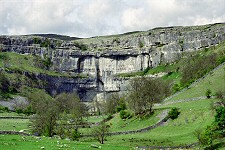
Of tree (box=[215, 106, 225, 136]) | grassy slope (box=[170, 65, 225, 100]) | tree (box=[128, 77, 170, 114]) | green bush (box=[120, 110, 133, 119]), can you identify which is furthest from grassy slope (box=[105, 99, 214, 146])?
green bush (box=[120, 110, 133, 119])

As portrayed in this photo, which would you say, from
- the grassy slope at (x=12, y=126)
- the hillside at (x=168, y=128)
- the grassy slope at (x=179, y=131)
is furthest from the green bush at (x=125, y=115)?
the grassy slope at (x=12, y=126)

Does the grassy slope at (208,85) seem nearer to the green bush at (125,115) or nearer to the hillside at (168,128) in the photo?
the hillside at (168,128)

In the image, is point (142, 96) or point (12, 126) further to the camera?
point (142, 96)

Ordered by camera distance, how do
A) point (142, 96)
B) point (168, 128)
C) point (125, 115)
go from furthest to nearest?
point (125, 115), point (142, 96), point (168, 128)

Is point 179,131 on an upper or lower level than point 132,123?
lower

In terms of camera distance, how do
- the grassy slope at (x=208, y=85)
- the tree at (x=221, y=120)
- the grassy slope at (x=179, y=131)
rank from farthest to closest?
the grassy slope at (x=208, y=85) < the grassy slope at (x=179, y=131) < the tree at (x=221, y=120)

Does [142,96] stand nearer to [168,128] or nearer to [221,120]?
[168,128]

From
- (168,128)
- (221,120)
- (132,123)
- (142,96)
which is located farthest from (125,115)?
(221,120)

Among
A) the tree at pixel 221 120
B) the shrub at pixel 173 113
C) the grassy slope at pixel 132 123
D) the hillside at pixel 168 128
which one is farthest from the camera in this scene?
the grassy slope at pixel 132 123

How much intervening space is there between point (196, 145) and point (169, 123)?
75.2 feet

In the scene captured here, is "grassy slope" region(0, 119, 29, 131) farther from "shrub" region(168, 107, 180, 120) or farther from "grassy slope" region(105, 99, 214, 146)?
"shrub" region(168, 107, 180, 120)

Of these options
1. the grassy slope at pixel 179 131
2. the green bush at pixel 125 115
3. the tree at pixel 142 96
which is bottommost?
the grassy slope at pixel 179 131

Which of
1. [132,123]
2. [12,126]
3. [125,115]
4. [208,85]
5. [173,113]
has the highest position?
[208,85]

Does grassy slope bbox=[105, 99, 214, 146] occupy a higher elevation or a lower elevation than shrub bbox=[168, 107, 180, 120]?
lower
